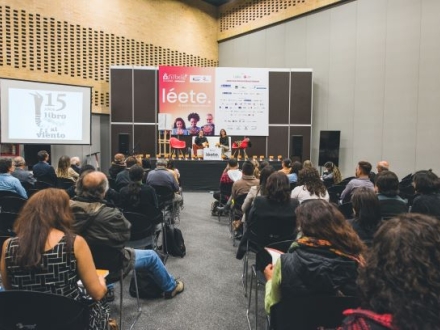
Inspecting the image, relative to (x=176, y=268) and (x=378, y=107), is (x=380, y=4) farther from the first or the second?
(x=176, y=268)

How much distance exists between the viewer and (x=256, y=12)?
11906 millimetres

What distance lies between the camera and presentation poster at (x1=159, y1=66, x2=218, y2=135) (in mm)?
10562

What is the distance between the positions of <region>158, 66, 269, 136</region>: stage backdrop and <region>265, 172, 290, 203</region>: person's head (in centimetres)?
796

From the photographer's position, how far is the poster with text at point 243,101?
417 inches

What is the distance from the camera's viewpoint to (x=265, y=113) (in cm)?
1069

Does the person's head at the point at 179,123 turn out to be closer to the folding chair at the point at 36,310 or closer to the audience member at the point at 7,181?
the audience member at the point at 7,181

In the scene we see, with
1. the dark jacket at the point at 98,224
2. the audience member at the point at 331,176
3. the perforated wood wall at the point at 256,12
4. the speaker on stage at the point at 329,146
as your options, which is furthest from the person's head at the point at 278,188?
the perforated wood wall at the point at 256,12

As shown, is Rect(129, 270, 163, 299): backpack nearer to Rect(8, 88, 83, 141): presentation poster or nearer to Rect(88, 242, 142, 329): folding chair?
Rect(88, 242, 142, 329): folding chair

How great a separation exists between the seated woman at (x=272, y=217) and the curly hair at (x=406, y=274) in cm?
176

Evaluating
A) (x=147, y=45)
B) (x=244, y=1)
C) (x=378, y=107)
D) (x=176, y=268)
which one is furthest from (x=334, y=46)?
(x=176, y=268)

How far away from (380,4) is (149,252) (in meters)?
9.60

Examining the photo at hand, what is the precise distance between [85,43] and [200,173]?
5515 mm

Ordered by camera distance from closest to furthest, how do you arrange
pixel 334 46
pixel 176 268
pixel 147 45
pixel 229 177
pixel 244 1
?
pixel 176 268 < pixel 229 177 < pixel 334 46 < pixel 147 45 < pixel 244 1

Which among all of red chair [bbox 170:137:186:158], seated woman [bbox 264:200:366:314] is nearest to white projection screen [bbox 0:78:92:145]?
red chair [bbox 170:137:186:158]
